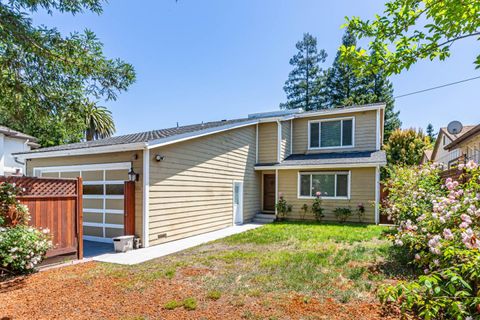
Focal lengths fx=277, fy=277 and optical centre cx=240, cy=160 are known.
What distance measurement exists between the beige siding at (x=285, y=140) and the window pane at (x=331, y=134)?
5.66 ft

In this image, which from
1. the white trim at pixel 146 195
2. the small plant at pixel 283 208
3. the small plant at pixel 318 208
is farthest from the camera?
the small plant at pixel 283 208

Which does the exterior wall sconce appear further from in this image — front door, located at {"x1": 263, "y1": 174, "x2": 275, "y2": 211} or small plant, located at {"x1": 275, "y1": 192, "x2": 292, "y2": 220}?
front door, located at {"x1": 263, "y1": 174, "x2": 275, "y2": 211}

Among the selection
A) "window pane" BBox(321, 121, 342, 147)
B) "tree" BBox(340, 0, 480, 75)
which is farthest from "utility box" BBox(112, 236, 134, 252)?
"window pane" BBox(321, 121, 342, 147)

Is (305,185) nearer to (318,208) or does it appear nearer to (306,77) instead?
(318,208)

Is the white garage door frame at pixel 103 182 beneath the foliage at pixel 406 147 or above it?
beneath

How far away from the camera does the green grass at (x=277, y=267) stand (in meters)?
4.57

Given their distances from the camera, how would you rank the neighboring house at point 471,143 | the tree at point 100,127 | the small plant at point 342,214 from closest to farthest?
the neighboring house at point 471,143, the small plant at point 342,214, the tree at point 100,127

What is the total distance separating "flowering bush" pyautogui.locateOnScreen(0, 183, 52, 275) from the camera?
505cm

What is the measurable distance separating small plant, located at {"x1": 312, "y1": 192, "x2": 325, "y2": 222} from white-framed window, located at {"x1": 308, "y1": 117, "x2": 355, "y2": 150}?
3004mm

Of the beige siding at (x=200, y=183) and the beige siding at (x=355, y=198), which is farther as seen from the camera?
the beige siding at (x=355, y=198)

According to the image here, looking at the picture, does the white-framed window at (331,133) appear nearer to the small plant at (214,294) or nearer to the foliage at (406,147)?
the foliage at (406,147)

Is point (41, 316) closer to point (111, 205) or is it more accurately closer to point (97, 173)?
point (111, 205)

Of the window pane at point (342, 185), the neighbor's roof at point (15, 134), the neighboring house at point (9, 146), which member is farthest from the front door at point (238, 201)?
the neighbor's roof at point (15, 134)

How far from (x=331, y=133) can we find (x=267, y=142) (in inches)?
132
